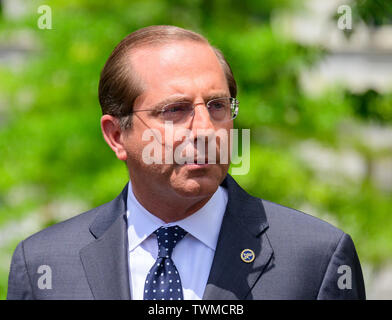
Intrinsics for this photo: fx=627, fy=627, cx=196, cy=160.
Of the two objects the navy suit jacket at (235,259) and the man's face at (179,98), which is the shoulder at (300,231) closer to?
the navy suit jacket at (235,259)

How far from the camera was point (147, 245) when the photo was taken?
2738mm

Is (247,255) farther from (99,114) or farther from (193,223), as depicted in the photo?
(99,114)

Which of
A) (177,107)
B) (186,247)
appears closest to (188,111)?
(177,107)

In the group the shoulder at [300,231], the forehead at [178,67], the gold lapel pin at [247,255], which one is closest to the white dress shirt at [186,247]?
the gold lapel pin at [247,255]

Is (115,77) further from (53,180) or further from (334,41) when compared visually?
(334,41)

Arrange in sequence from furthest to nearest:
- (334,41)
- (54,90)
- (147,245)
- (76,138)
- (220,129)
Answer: (334,41) → (54,90) → (76,138) → (147,245) → (220,129)

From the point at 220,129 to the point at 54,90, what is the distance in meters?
7.38

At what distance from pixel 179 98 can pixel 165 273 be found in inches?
28.9

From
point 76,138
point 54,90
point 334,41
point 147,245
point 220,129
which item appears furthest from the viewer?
point 334,41

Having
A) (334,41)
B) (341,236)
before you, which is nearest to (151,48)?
(341,236)

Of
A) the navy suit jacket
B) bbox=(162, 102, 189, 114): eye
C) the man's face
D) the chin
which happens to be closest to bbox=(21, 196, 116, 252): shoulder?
the navy suit jacket

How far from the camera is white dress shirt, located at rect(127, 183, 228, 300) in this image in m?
2.62

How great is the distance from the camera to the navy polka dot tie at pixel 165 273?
2.56 m

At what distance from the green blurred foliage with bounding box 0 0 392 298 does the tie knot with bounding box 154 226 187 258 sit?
16.6 feet
